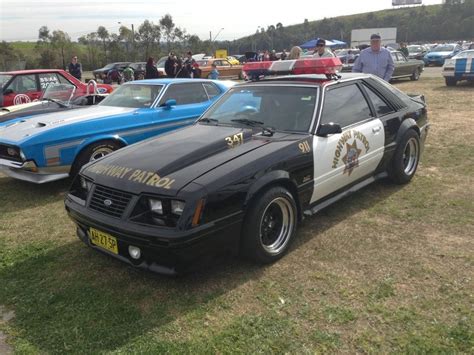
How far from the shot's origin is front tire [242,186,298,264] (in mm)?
3328

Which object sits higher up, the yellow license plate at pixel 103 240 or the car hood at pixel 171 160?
the car hood at pixel 171 160

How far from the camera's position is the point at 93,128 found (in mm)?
5836

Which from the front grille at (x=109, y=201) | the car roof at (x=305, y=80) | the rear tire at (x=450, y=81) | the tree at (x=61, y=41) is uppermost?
the tree at (x=61, y=41)

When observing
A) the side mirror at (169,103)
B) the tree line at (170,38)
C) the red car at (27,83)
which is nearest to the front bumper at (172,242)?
the side mirror at (169,103)

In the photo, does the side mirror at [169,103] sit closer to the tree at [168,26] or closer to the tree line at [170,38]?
the tree line at [170,38]

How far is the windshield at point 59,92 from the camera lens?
8641 mm

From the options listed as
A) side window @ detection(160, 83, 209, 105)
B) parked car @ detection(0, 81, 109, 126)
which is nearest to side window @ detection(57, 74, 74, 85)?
parked car @ detection(0, 81, 109, 126)

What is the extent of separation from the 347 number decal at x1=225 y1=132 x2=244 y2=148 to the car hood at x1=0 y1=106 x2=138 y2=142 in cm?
288

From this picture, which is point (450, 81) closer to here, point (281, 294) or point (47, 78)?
point (47, 78)

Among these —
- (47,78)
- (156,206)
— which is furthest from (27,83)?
(156,206)

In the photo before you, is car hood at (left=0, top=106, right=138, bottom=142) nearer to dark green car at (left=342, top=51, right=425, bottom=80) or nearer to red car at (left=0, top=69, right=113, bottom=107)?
red car at (left=0, top=69, right=113, bottom=107)

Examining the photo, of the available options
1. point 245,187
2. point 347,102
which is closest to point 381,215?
point 347,102

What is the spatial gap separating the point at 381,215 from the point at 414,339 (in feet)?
6.73

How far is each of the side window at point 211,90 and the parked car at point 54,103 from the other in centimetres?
182
